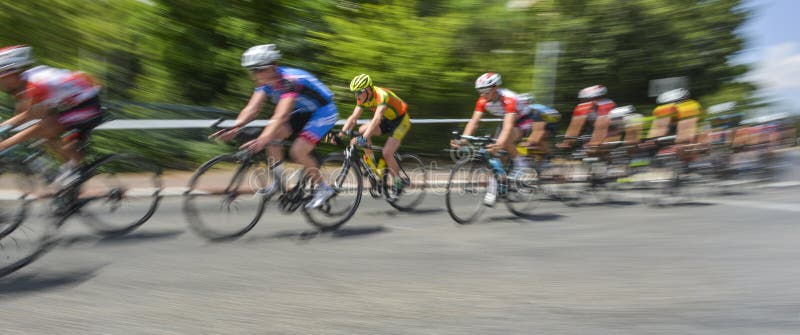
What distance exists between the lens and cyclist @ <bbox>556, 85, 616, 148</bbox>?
9.09 metres

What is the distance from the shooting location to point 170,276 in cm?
456

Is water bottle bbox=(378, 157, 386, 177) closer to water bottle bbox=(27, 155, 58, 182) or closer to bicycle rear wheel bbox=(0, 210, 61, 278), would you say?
water bottle bbox=(27, 155, 58, 182)

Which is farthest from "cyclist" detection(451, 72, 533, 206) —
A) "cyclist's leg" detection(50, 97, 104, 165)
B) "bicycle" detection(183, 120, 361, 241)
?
"cyclist's leg" detection(50, 97, 104, 165)

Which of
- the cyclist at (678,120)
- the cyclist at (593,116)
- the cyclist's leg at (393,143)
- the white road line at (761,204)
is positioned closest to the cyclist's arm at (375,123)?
the cyclist's leg at (393,143)

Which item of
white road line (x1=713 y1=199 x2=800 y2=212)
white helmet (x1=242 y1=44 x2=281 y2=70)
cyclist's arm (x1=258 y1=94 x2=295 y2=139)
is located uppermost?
white helmet (x1=242 y1=44 x2=281 y2=70)

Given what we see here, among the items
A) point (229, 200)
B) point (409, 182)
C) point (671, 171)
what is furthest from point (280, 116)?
point (671, 171)

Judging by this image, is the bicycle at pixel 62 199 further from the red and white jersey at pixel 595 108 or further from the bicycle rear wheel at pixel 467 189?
the red and white jersey at pixel 595 108

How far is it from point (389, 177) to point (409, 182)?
321 mm

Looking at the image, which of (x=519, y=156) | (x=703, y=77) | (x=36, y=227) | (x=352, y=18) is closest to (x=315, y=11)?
(x=352, y=18)

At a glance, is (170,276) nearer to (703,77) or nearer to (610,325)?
(610,325)

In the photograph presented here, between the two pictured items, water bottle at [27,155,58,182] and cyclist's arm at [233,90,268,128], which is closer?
water bottle at [27,155,58,182]

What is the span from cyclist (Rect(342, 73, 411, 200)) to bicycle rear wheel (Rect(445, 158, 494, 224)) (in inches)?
36.9

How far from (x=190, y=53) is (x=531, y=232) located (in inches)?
372

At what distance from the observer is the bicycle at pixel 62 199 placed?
4574 millimetres
